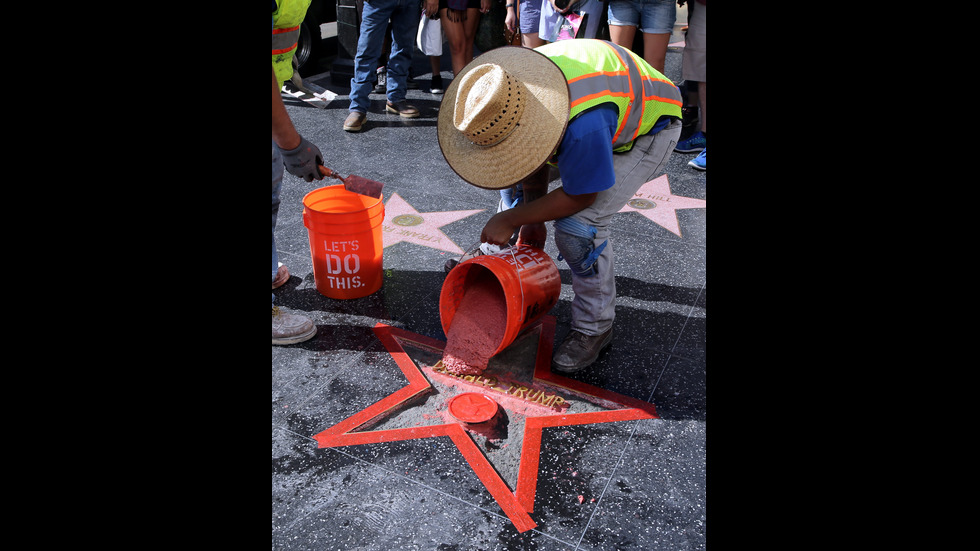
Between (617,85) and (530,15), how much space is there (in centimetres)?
371

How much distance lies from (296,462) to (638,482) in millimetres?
1234

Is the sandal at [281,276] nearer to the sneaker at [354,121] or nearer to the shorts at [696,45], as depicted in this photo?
the sneaker at [354,121]

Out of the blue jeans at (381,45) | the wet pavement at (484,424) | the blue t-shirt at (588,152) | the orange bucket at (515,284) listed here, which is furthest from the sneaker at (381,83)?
the blue t-shirt at (588,152)

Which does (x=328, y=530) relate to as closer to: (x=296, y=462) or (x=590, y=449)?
(x=296, y=462)

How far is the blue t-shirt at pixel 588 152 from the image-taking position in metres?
2.55

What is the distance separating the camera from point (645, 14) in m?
5.43

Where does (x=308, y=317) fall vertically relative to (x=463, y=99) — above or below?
below

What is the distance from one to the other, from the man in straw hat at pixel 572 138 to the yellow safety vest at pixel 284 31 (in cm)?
107

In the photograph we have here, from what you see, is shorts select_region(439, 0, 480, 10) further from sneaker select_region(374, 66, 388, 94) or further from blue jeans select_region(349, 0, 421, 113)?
sneaker select_region(374, 66, 388, 94)

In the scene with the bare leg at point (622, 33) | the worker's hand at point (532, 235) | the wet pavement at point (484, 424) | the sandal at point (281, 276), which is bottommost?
the wet pavement at point (484, 424)

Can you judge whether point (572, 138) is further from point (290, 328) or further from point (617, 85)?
point (290, 328)

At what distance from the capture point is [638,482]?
251 centimetres

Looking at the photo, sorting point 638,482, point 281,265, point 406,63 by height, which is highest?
point 406,63

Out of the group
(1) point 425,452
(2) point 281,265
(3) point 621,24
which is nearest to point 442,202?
(2) point 281,265
